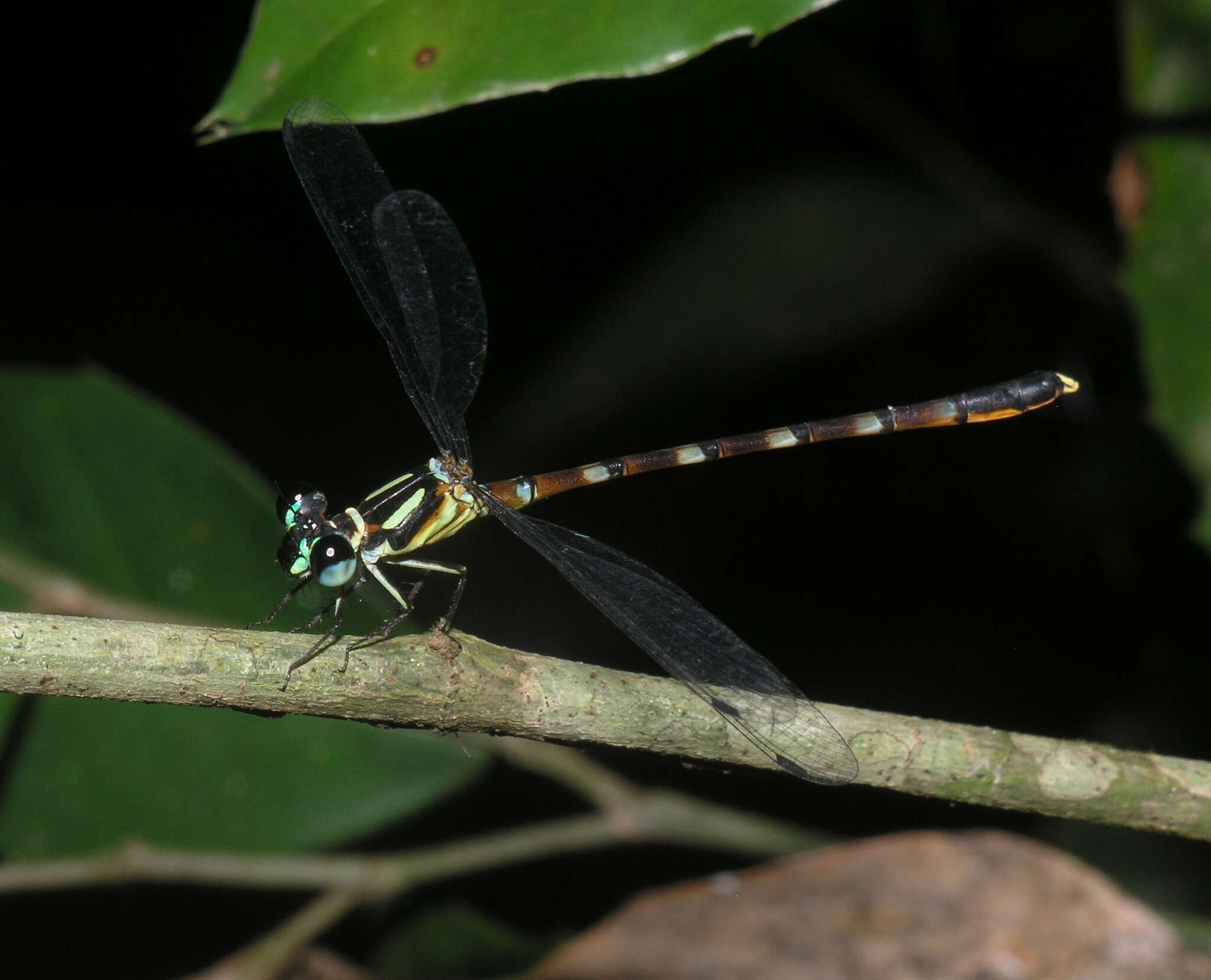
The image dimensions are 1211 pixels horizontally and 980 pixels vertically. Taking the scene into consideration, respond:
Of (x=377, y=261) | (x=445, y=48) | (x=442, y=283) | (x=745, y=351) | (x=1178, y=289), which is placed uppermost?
(x=445, y=48)

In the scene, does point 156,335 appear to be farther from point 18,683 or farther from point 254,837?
point 18,683

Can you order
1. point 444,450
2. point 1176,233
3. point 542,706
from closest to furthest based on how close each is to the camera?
point 542,706, point 444,450, point 1176,233

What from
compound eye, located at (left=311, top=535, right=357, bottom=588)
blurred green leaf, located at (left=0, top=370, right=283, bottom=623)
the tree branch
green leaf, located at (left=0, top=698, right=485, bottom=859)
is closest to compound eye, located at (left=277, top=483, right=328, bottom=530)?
compound eye, located at (left=311, top=535, right=357, bottom=588)

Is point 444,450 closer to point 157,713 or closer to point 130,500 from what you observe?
point 130,500

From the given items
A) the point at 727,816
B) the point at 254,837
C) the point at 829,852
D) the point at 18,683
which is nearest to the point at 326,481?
the point at 254,837

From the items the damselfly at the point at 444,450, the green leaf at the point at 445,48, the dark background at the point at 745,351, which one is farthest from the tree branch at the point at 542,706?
the dark background at the point at 745,351

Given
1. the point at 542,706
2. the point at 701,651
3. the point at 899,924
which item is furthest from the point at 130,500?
the point at 899,924
